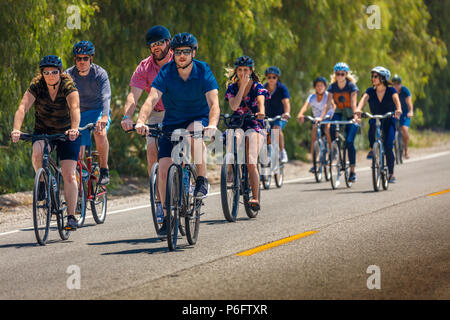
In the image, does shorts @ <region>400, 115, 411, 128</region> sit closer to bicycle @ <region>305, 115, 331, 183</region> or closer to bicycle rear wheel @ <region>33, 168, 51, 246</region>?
bicycle @ <region>305, 115, 331, 183</region>

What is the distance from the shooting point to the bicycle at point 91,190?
1003 centimetres

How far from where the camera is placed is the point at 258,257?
25.7ft

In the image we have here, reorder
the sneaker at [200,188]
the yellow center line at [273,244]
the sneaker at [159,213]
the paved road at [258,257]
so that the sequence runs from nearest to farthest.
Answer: the paved road at [258,257], the yellow center line at [273,244], the sneaker at [200,188], the sneaker at [159,213]

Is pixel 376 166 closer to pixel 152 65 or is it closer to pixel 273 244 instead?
pixel 152 65

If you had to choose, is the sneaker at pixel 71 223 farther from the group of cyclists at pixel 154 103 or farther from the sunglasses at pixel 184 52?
the sunglasses at pixel 184 52

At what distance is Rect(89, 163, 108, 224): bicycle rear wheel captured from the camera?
10445mm

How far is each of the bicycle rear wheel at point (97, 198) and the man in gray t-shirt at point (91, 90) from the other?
103mm

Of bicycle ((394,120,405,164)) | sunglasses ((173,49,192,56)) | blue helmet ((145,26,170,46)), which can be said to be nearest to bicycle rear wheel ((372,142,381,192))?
blue helmet ((145,26,170,46))

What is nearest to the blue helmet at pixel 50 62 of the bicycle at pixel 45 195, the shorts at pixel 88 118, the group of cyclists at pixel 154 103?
the group of cyclists at pixel 154 103

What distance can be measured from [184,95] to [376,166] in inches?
240

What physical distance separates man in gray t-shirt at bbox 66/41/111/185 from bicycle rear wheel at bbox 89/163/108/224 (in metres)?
0.10

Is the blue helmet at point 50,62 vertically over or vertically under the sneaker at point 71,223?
over
